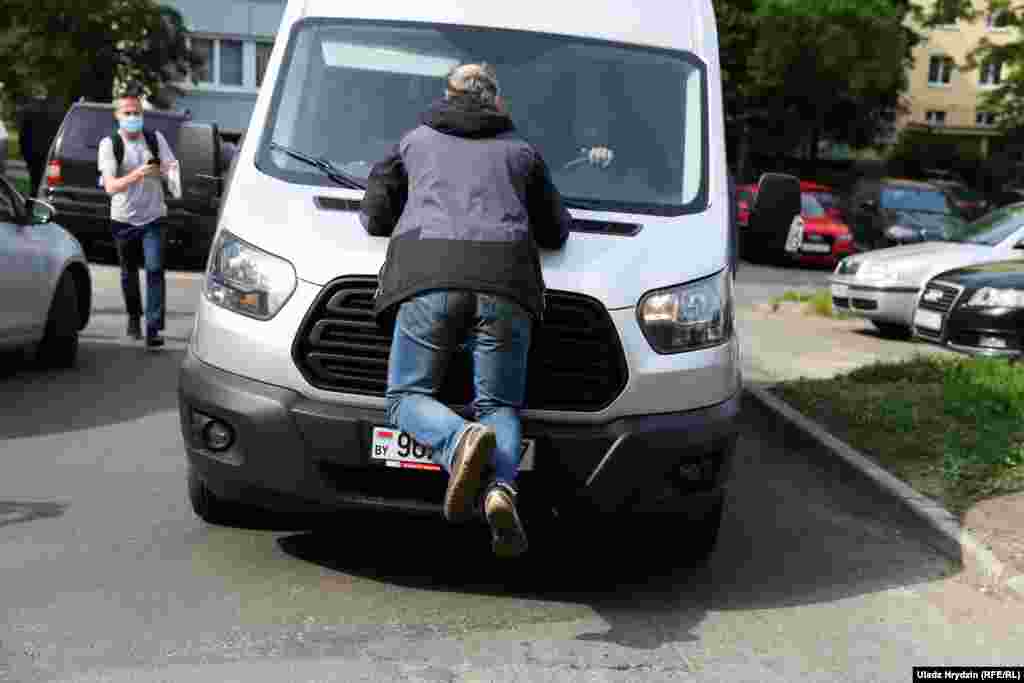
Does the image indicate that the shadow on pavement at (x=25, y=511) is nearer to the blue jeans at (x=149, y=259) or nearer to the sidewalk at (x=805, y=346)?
the blue jeans at (x=149, y=259)

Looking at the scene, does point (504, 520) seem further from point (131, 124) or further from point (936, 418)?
point (131, 124)

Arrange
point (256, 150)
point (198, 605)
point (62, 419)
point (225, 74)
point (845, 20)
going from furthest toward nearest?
point (225, 74) < point (845, 20) < point (62, 419) < point (256, 150) < point (198, 605)

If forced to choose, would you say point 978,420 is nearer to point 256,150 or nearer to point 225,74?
point 256,150

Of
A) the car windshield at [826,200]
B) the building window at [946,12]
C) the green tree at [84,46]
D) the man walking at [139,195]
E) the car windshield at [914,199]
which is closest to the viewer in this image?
the man walking at [139,195]

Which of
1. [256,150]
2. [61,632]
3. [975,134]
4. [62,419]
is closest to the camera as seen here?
[61,632]

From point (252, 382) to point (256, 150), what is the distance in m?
1.19

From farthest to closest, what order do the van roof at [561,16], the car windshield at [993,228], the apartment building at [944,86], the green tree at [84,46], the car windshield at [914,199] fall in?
the apartment building at [944,86] → the green tree at [84,46] → the car windshield at [914,199] → the car windshield at [993,228] → the van roof at [561,16]

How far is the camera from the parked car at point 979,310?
12.7 metres

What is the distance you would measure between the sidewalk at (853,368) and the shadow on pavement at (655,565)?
0.17 metres

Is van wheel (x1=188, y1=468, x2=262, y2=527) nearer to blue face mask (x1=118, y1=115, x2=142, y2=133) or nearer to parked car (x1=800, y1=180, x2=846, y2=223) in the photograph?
blue face mask (x1=118, y1=115, x2=142, y2=133)

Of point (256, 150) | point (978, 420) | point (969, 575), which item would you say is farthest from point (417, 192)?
point (978, 420)

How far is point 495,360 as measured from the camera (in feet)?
17.2

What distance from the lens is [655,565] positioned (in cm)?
636

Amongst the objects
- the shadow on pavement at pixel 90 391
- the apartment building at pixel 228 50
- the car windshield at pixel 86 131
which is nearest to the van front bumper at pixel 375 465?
the shadow on pavement at pixel 90 391
